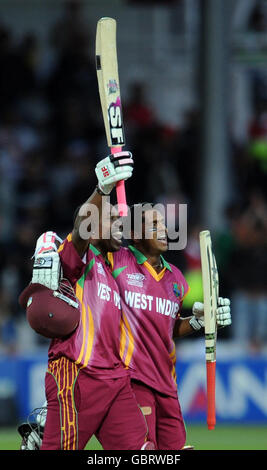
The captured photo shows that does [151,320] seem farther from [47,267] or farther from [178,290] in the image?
[47,267]

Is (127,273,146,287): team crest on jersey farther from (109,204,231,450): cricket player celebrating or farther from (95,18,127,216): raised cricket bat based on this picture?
(95,18,127,216): raised cricket bat

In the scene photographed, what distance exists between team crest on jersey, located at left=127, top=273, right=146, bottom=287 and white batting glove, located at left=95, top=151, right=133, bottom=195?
0.86 m

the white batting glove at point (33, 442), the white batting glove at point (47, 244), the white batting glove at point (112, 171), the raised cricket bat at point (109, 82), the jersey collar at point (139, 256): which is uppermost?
the raised cricket bat at point (109, 82)

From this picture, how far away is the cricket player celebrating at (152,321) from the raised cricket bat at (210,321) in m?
0.08

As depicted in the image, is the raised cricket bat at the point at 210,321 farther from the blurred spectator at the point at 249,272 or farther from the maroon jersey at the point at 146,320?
the blurred spectator at the point at 249,272

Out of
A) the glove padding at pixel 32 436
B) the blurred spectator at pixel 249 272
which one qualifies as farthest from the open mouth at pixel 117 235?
the blurred spectator at pixel 249 272

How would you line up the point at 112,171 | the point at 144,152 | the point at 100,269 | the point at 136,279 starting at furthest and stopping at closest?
the point at 144,152, the point at 136,279, the point at 100,269, the point at 112,171

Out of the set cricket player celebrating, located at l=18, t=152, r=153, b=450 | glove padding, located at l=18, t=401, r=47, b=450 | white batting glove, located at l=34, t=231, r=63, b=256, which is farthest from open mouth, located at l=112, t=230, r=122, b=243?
glove padding, located at l=18, t=401, r=47, b=450

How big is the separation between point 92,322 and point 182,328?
0.99 m

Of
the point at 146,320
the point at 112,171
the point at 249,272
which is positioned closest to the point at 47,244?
the point at 112,171

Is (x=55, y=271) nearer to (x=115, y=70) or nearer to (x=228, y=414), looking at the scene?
(x=115, y=70)

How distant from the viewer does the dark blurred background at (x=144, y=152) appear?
40.0 ft

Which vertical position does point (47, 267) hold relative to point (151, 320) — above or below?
above

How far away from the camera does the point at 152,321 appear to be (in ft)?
21.6
